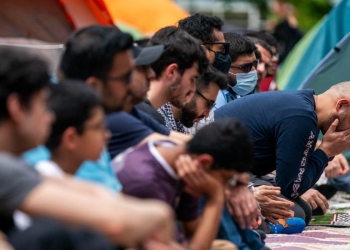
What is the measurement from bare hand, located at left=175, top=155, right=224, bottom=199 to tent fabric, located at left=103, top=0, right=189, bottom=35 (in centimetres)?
977

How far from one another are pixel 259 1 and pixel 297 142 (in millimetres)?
15349

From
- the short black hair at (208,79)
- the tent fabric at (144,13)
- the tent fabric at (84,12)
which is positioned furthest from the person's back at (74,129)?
the tent fabric at (144,13)

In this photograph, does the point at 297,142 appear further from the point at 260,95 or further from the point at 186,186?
the point at 186,186

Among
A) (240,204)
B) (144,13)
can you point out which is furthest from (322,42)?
(240,204)

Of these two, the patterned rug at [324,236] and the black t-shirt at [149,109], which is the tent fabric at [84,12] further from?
the black t-shirt at [149,109]

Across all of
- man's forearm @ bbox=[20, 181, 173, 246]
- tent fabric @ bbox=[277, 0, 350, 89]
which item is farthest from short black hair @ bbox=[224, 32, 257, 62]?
man's forearm @ bbox=[20, 181, 173, 246]

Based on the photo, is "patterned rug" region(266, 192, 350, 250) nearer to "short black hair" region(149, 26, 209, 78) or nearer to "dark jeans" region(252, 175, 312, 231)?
"dark jeans" region(252, 175, 312, 231)

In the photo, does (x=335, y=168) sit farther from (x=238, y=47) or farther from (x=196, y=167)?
(x=196, y=167)

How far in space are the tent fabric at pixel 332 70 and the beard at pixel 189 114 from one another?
2956mm

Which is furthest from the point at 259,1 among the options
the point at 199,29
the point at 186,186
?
the point at 186,186

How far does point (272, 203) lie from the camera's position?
5.07m

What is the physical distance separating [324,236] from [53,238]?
2.87 meters

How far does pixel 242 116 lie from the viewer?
5.37m

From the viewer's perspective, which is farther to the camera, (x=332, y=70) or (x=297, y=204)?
(x=332, y=70)
